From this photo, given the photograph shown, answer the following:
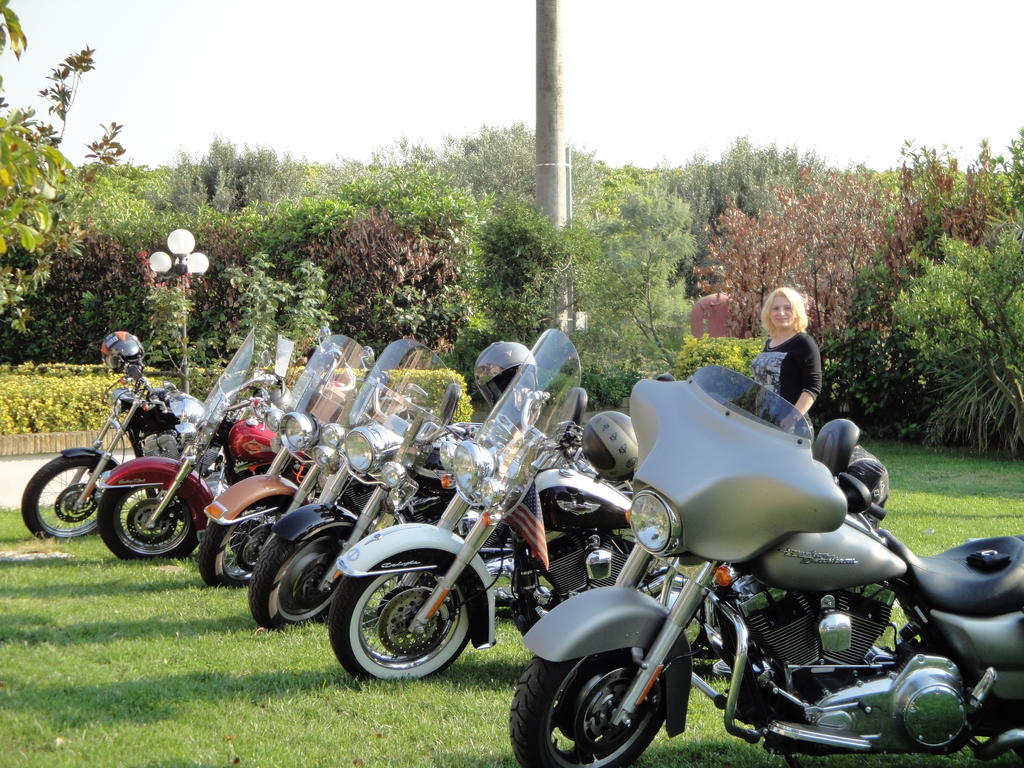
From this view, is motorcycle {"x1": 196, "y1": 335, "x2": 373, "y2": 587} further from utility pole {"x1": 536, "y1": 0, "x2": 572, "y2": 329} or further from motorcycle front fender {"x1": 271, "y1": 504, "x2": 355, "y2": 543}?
utility pole {"x1": 536, "y1": 0, "x2": 572, "y2": 329}

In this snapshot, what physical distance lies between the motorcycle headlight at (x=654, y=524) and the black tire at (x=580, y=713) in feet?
1.22

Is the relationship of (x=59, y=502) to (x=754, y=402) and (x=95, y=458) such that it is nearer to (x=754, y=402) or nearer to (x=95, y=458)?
(x=95, y=458)

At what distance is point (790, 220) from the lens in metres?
14.6

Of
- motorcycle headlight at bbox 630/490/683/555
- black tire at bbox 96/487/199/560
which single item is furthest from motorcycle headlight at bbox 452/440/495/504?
black tire at bbox 96/487/199/560

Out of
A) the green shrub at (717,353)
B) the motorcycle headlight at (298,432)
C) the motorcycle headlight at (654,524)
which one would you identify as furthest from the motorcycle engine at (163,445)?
the green shrub at (717,353)

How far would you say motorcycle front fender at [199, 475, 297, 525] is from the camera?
229 inches

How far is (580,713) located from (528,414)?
4.54ft

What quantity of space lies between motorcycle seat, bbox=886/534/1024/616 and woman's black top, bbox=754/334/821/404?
2485 mm

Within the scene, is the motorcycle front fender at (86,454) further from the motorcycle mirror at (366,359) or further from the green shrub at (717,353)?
the green shrub at (717,353)

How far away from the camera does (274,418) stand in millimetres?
6242

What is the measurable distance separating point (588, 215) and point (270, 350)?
20.5m

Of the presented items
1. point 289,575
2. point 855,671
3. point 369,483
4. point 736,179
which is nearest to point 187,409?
point 289,575

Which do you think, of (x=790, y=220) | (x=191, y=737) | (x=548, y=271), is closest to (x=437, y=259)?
(x=548, y=271)

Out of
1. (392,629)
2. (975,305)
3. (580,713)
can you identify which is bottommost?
(392,629)
